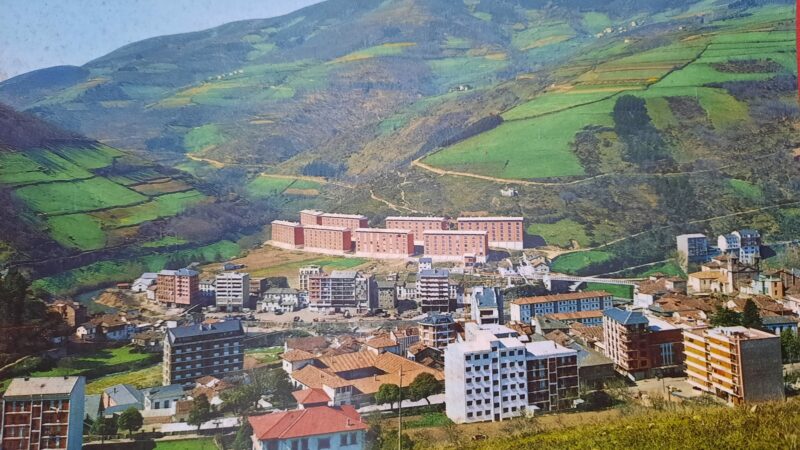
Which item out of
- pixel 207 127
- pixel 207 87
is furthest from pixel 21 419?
pixel 207 87

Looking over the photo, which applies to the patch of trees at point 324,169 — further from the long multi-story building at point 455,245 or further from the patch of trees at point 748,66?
the patch of trees at point 748,66

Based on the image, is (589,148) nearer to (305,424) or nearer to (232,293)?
(232,293)

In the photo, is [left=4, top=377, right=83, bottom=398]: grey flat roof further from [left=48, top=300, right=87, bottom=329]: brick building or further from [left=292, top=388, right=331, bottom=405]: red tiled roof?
[left=48, top=300, right=87, bottom=329]: brick building

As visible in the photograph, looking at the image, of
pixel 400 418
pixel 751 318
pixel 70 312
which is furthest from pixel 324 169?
pixel 400 418

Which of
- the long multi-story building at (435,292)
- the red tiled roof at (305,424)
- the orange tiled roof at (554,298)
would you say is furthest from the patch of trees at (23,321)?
the orange tiled roof at (554,298)

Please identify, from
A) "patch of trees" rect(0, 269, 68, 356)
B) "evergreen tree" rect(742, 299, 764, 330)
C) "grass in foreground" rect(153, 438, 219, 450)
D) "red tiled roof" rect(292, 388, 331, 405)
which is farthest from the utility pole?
"patch of trees" rect(0, 269, 68, 356)
